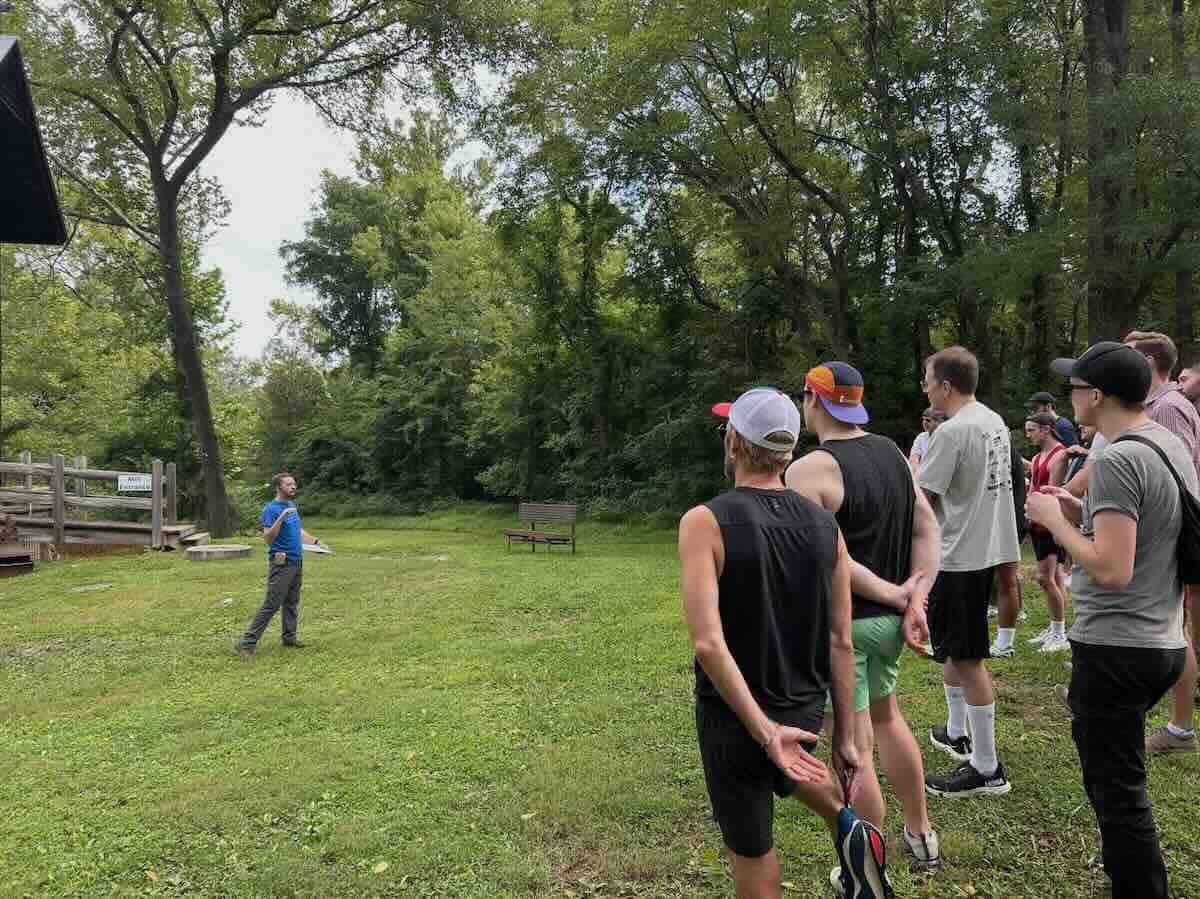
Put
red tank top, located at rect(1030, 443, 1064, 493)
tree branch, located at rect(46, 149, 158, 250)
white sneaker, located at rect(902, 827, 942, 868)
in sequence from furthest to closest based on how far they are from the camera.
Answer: tree branch, located at rect(46, 149, 158, 250)
red tank top, located at rect(1030, 443, 1064, 493)
white sneaker, located at rect(902, 827, 942, 868)

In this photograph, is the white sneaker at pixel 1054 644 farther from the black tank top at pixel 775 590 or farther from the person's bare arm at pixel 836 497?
the black tank top at pixel 775 590

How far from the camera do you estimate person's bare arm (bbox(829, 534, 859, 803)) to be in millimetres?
2270

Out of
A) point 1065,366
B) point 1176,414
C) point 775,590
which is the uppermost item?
point 1065,366

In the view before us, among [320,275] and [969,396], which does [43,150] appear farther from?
[320,275]

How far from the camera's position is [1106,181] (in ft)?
38.0

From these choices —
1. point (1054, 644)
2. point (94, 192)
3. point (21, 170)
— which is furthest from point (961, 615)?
point (94, 192)

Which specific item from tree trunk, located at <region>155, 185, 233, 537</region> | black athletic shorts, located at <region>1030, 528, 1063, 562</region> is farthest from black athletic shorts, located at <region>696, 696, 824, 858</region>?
tree trunk, located at <region>155, 185, 233, 537</region>

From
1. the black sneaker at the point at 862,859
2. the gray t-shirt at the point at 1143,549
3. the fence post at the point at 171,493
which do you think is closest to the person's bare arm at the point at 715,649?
the black sneaker at the point at 862,859

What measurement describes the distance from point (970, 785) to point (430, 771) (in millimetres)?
2807

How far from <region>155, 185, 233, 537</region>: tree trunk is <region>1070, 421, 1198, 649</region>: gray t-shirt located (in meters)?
19.4

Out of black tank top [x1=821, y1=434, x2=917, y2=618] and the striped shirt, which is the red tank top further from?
black tank top [x1=821, y1=434, x2=917, y2=618]

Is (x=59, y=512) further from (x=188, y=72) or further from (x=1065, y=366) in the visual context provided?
(x=1065, y=366)

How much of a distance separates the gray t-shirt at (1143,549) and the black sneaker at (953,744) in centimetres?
164

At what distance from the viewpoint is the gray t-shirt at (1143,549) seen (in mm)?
2455
